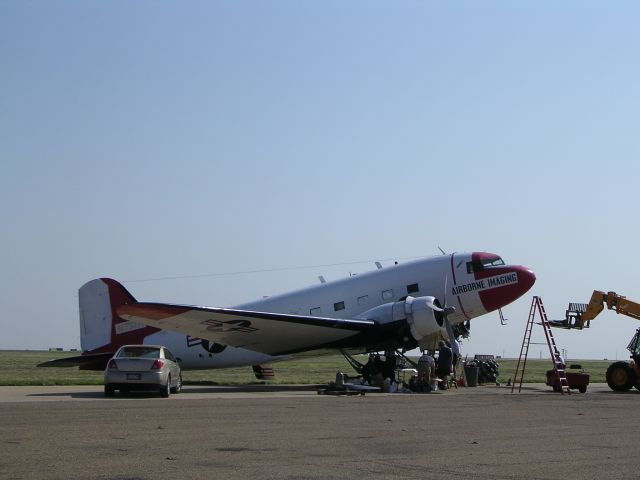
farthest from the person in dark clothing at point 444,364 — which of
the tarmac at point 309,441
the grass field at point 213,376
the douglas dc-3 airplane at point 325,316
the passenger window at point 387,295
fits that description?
the tarmac at point 309,441

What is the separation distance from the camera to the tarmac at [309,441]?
364 inches

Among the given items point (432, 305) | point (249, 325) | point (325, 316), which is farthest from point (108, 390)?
point (432, 305)

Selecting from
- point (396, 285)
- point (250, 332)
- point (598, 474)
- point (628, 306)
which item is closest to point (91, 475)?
point (598, 474)

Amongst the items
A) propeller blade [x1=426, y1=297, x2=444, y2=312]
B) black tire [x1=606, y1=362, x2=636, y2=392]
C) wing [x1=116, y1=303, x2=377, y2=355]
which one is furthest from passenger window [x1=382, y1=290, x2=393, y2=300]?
black tire [x1=606, y1=362, x2=636, y2=392]

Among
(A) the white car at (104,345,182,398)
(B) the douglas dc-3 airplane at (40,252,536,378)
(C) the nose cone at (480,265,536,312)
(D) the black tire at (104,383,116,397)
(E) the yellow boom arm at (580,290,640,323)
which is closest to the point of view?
(A) the white car at (104,345,182,398)

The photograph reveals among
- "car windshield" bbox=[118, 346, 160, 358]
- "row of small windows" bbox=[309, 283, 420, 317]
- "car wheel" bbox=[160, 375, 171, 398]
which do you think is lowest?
"car wheel" bbox=[160, 375, 171, 398]

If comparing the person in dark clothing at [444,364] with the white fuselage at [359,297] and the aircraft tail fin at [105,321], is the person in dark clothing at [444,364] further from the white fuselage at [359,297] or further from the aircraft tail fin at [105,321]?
the aircraft tail fin at [105,321]

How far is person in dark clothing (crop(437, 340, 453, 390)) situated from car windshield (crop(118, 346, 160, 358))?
9.51m

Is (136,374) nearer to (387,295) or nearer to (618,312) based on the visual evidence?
(387,295)

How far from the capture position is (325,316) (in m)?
30.9

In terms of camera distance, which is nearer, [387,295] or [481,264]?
[481,264]

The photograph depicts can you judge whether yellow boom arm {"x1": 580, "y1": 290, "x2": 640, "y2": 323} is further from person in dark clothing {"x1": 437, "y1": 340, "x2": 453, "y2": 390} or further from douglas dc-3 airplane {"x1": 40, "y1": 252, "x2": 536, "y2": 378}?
person in dark clothing {"x1": 437, "y1": 340, "x2": 453, "y2": 390}

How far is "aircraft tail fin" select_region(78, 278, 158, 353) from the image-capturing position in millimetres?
33594

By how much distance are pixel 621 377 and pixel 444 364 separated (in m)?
6.77
